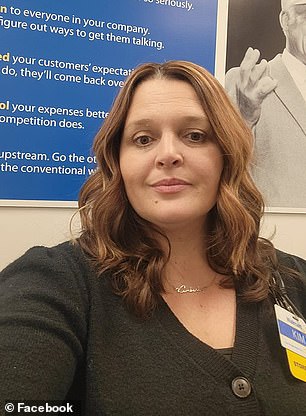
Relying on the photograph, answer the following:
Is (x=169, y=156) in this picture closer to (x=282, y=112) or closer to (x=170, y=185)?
(x=170, y=185)

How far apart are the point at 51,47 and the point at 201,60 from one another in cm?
50

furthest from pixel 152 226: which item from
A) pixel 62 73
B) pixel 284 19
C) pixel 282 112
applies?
pixel 284 19

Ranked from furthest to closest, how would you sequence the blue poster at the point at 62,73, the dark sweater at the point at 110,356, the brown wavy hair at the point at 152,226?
1. the blue poster at the point at 62,73
2. the brown wavy hair at the point at 152,226
3. the dark sweater at the point at 110,356

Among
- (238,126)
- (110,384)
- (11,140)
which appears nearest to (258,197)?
(238,126)

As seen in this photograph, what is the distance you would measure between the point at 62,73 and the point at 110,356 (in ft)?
2.88

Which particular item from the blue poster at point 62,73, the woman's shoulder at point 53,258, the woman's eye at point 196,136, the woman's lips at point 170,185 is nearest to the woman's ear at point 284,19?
the blue poster at point 62,73

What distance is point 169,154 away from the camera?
0.93 m

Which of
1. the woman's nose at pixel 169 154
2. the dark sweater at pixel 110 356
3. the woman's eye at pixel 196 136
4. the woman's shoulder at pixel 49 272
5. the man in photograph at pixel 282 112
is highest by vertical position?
the man in photograph at pixel 282 112

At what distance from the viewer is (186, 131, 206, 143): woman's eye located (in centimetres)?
98

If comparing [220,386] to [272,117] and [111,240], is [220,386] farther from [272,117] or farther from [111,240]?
[272,117]

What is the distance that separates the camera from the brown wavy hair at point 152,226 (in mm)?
958

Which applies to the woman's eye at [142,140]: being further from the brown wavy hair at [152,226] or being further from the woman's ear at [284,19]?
the woman's ear at [284,19]

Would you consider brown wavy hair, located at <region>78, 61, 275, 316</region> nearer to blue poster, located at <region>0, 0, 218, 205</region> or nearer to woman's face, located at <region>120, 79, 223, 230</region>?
woman's face, located at <region>120, 79, 223, 230</region>

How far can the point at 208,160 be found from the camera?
0.98 metres
